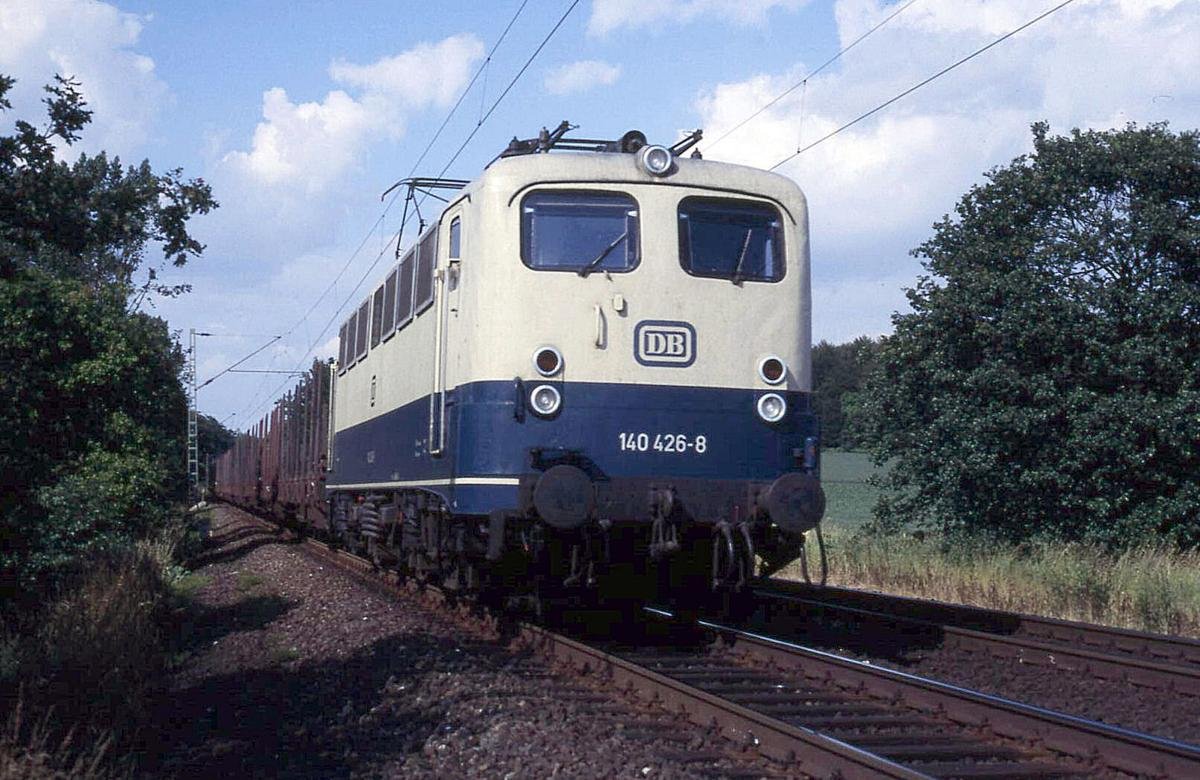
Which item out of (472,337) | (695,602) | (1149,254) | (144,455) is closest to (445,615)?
(695,602)

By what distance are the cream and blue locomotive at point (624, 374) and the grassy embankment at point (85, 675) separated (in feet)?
7.97

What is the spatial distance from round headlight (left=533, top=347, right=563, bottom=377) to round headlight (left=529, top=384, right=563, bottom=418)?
106 mm

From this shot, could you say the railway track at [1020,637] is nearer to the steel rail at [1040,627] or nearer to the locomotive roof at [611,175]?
the steel rail at [1040,627]

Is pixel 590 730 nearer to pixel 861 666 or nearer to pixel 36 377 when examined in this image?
pixel 861 666

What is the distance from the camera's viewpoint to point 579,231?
9.28 meters

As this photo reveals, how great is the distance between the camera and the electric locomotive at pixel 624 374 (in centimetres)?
884

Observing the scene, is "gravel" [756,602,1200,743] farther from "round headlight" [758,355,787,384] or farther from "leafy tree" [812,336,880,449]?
"leafy tree" [812,336,880,449]

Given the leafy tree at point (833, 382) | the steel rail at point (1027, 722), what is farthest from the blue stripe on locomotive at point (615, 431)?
the leafy tree at point (833, 382)

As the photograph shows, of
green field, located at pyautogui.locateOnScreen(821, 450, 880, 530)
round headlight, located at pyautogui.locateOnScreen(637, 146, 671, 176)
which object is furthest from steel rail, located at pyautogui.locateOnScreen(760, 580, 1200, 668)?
green field, located at pyautogui.locateOnScreen(821, 450, 880, 530)

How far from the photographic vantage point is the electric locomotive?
348 inches

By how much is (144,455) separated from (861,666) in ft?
49.0

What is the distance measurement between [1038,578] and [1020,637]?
4.12 m

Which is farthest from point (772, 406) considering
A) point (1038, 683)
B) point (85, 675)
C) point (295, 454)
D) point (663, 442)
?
point (295, 454)

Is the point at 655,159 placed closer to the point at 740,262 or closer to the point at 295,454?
the point at 740,262
